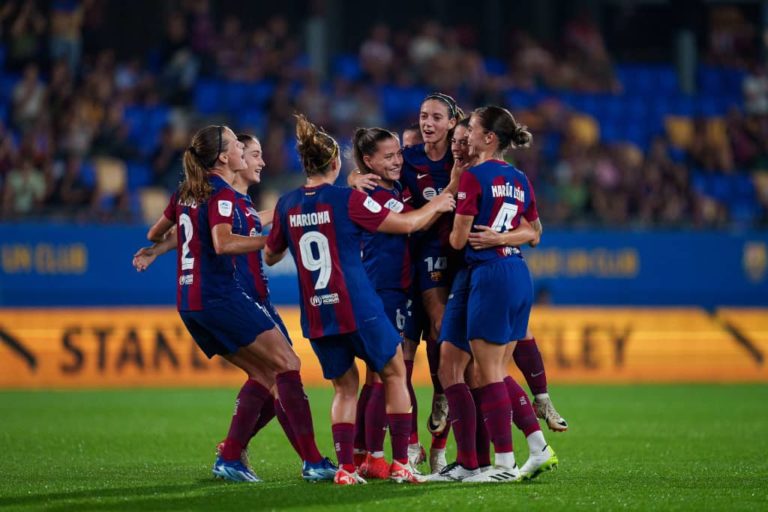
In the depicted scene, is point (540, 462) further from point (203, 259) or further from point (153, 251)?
point (153, 251)

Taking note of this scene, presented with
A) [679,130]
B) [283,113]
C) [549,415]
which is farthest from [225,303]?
[679,130]

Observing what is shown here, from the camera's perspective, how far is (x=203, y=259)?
8227mm

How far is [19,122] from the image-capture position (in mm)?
18719

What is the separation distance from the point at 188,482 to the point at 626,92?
17.9 meters

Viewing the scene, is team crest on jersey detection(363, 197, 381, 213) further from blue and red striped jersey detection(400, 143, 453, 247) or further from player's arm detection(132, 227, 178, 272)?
player's arm detection(132, 227, 178, 272)

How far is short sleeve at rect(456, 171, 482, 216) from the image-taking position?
780 cm

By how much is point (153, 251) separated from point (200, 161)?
2.95 ft

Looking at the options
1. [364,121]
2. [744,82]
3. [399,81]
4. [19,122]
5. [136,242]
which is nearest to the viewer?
[136,242]

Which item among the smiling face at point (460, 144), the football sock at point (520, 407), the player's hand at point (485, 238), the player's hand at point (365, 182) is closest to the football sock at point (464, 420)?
the football sock at point (520, 407)

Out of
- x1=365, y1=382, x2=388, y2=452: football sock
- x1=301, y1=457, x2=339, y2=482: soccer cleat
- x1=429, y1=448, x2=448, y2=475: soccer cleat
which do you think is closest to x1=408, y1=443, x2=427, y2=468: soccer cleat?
x1=429, y1=448, x2=448, y2=475: soccer cleat

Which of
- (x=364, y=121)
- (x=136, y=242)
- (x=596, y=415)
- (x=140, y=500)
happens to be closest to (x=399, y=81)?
(x=364, y=121)

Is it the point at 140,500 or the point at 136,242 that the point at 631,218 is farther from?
the point at 140,500

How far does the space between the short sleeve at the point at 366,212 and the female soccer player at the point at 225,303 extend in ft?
2.37

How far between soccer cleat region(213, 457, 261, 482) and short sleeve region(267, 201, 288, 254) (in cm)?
154
